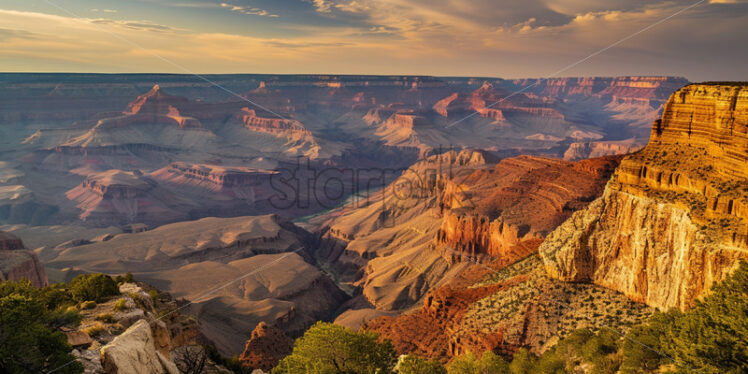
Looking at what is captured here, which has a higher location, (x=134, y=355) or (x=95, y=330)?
(x=134, y=355)

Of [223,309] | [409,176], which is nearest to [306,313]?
[223,309]

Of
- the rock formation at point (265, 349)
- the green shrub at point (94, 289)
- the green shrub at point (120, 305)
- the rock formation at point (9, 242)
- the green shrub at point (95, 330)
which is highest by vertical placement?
the green shrub at point (95, 330)

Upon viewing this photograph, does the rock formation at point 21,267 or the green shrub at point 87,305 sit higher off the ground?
the green shrub at point 87,305

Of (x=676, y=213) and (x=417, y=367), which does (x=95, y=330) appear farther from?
(x=676, y=213)

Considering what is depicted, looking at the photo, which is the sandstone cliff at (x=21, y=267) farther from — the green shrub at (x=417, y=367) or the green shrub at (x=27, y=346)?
the green shrub at (x=417, y=367)

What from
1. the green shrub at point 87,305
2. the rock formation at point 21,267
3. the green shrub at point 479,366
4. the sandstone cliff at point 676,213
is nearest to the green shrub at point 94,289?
the green shrub at point 87,305

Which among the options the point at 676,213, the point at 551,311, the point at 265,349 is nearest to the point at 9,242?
the point at 265,349

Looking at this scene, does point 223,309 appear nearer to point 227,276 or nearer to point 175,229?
point 227,276
